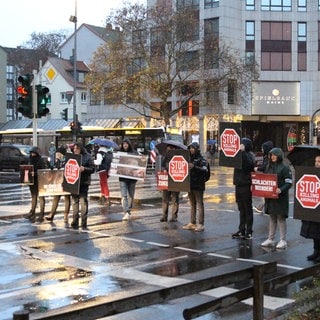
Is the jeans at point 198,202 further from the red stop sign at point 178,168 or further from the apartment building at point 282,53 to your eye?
the apartment building at point 282,53

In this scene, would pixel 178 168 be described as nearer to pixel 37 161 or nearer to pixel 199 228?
pixel 199 228

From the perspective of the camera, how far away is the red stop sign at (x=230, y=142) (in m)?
11.1

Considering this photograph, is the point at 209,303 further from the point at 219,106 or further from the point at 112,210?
the point at 219,106

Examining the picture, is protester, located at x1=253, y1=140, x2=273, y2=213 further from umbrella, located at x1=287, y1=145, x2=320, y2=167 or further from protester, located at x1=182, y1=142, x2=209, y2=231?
umbrella, located at x1=287, y1=145, x2=320, y2=167

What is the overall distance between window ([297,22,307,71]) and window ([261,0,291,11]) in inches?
92.9

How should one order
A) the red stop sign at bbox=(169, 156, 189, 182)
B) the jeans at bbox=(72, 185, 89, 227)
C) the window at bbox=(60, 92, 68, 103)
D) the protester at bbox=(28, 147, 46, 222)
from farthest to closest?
the window at bbox=(60, 92, 68, 103)
the protester at bbox=(28, 147, 46, 222)
the jeans at bbox=(72, 185, 89, 227)
the red stop sign at bbox=(169, 156, 189, 182)

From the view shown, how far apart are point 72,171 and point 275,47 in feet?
172

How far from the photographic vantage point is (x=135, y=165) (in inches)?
542

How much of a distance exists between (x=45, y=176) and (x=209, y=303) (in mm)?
9632

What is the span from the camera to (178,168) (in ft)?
40.4

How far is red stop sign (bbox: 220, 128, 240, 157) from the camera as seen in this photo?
11070 mm

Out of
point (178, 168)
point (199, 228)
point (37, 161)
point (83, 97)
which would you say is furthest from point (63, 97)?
point (199, 228)

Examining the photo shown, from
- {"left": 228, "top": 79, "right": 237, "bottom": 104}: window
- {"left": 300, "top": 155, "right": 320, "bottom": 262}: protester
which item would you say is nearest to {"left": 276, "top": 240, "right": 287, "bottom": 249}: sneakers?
{"left": 300, "top": 155, "right": 320, "bottom": 262}: protester

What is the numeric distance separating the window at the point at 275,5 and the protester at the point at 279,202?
5457 cm
